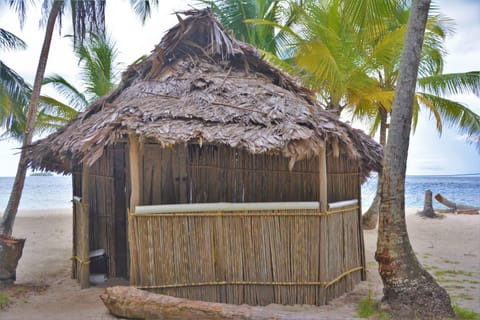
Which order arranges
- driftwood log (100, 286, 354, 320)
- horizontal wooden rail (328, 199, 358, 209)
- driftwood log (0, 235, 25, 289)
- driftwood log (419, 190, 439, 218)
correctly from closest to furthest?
1. driftwood log (100, 286, 354, 320)
2. horizontal wooden rail (328, 199, 358, 209)
3. driftwood log (0, 235, 25, 289)
4. driftwood log (419, 190, 439, 218)

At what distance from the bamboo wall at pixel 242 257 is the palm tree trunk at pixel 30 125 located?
410 cm

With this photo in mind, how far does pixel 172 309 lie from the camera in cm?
458

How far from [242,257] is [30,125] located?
5.58 meters

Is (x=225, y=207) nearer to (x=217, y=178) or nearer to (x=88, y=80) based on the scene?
(x=217, y=178)

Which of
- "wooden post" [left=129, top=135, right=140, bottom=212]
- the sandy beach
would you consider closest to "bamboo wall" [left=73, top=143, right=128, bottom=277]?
the sandy beach

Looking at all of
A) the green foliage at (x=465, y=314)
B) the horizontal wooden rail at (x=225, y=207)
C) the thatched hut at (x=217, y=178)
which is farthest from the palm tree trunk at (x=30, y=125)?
the green foliage at (x=465, y=314)

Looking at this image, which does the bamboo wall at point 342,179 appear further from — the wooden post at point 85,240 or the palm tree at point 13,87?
the palm tree at point 13,87

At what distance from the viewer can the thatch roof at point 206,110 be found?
5031 millimetres

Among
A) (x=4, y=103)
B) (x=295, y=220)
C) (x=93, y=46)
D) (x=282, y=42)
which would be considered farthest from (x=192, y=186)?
(x=93, y=46)

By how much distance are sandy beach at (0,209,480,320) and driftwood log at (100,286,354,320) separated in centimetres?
27

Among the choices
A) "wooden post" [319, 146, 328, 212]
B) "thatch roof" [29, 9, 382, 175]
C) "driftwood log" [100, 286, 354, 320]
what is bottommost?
"driftwood log" [100, 286, 354, 320]

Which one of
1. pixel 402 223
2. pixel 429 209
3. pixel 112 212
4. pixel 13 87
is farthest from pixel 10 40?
pixel 429 209

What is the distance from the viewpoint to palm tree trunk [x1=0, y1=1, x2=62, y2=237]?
26.8 ft

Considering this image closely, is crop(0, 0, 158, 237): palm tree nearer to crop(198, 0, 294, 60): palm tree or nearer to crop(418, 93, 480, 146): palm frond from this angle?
crop(198, 0, 294, 60): palm tree
